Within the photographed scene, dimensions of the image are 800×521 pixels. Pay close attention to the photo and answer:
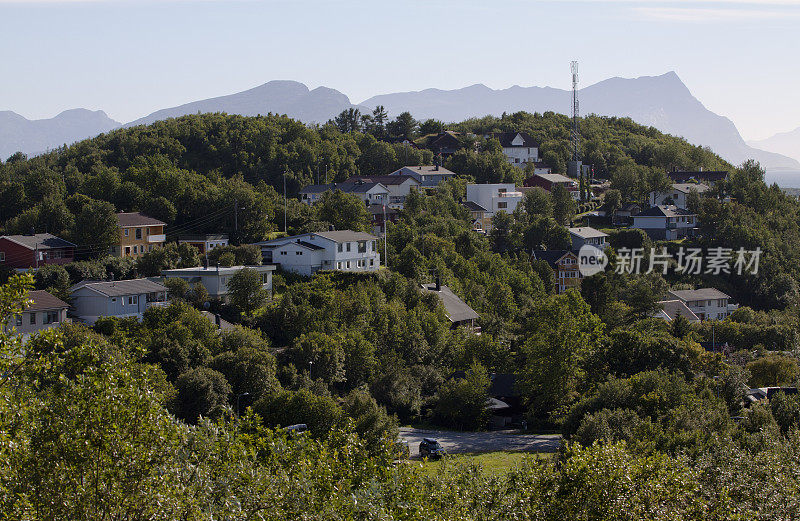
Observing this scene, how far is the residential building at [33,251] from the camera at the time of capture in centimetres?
3195

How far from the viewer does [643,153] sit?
78.0m

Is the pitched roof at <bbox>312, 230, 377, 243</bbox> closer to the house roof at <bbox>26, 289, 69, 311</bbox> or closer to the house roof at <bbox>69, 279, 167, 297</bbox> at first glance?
the house roof at <bbox>69, 279, 167, 297</bbox>

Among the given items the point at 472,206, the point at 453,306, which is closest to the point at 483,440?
the point at 453,306

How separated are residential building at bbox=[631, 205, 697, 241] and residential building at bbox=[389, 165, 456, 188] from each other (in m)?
13.4

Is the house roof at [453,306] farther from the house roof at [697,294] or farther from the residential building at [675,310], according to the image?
the house roof at [697,294]

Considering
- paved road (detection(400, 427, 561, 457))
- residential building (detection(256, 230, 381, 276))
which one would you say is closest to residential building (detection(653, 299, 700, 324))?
residential building (detection(256, 230, 381, 276))

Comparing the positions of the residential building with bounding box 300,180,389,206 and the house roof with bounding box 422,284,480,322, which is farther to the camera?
the residential building with bounding box 300,180,389,206

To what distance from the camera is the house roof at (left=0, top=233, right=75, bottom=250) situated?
32.2 metres

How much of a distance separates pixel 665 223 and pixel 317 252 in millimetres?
29177

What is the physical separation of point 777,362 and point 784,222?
3048cm

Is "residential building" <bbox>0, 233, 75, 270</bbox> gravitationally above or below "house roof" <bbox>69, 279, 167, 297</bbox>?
above

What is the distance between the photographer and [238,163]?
2137 inches

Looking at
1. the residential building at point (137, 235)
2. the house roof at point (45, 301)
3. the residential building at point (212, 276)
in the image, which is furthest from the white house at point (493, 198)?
the house roof at point (45, 301)

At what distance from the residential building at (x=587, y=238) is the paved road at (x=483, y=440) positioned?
970 inches
